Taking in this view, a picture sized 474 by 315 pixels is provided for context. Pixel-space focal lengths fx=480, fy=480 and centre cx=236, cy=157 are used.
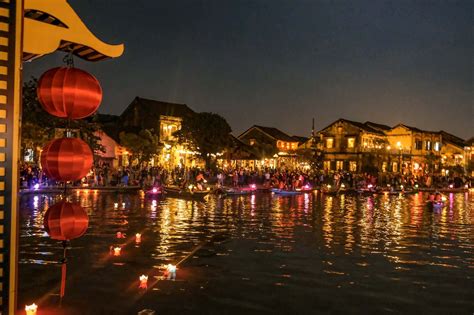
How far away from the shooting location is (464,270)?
11.5 metres

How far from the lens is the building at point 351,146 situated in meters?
67.5

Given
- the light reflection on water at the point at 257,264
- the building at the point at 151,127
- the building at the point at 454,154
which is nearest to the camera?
the light reflection on water at the point at 257,264

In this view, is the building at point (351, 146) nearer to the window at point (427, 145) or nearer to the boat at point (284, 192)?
the window at point (427, 145)

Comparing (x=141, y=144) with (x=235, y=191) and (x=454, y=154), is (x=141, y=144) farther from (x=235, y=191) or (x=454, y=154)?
(x=454, y=154)

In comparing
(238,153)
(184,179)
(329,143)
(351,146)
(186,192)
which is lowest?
(186,192)

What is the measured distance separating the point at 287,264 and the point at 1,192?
7957mm

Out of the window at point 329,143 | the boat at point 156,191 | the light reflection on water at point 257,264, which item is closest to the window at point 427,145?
the window at point 329,143

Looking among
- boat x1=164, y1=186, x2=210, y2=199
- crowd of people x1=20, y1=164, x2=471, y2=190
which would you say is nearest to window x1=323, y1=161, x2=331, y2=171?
crowd of people x1=20, y1=164, x2=471, y2=190

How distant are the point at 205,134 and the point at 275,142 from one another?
24.4m

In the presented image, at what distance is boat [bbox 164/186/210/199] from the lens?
30141mm

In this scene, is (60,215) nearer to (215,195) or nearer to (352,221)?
(352,221)

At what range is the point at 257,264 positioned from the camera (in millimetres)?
11672

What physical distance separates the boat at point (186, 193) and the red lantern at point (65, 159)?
2296cm

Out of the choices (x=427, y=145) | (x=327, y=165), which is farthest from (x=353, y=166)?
(x=427, y=145)
